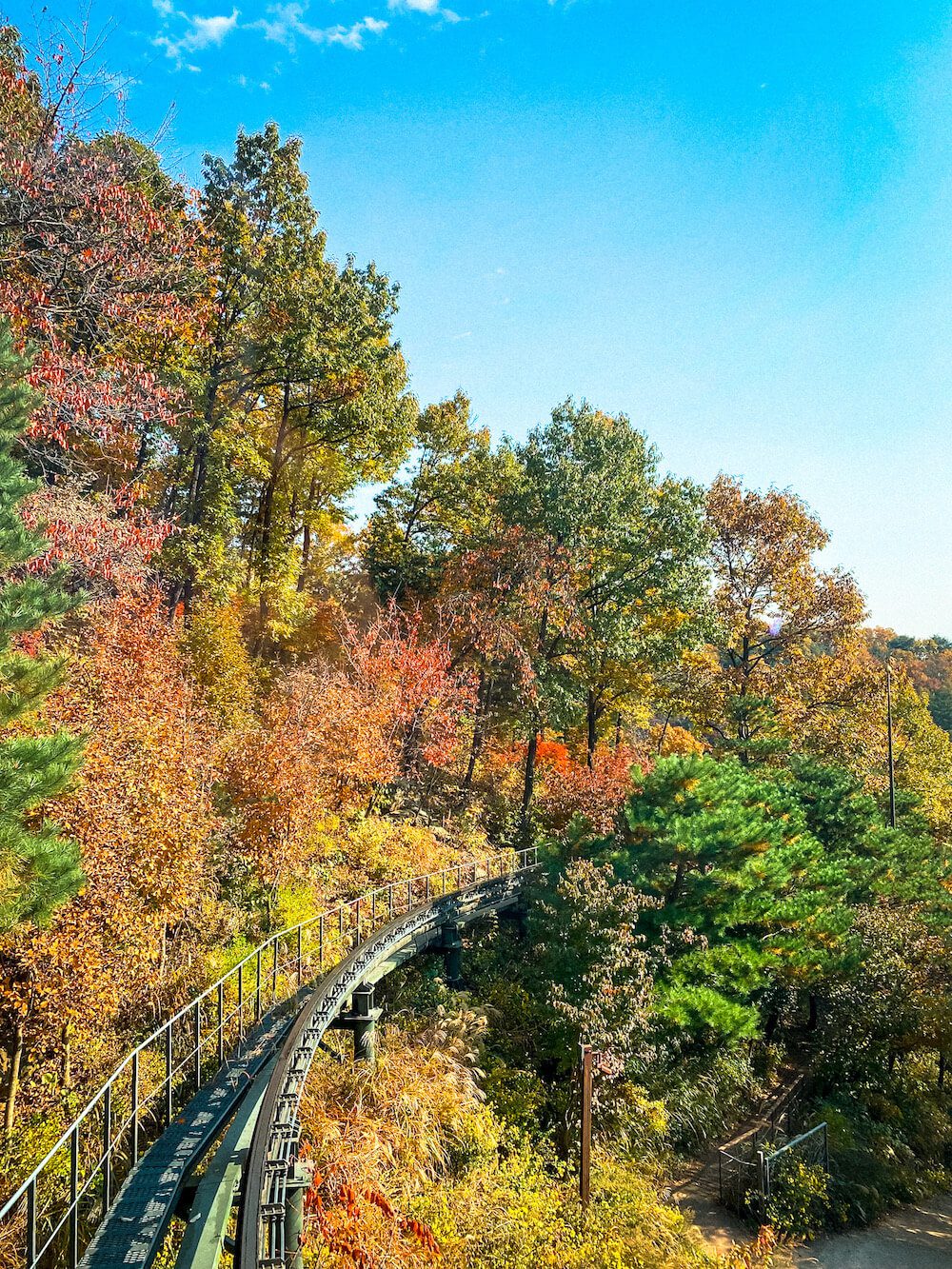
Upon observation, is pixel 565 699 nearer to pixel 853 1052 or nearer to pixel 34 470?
pixel 853 1052

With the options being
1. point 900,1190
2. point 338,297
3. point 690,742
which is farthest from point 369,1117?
point 690,742

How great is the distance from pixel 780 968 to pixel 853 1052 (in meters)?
4.54

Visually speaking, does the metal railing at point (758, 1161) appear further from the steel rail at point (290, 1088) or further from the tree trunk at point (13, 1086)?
the tree trunk at point (13, 1086)

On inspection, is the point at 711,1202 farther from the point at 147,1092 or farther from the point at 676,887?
the point at 147,1092

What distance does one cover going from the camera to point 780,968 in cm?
1697

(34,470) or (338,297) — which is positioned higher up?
(338,297)

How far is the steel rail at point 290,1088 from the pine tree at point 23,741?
3354 millimetres

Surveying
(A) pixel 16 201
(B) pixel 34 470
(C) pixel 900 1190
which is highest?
(A) pixel 16 201

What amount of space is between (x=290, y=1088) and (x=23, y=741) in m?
5.11

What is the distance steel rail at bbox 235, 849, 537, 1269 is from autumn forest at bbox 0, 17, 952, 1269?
4.10ft

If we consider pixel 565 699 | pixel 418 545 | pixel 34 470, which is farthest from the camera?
pixel 418 545

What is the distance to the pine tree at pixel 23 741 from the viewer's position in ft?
24.4

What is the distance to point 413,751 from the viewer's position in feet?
74.6

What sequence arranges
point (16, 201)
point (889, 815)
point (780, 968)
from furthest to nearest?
point (889, 815) < point (780, 968) < point (16, 201)
